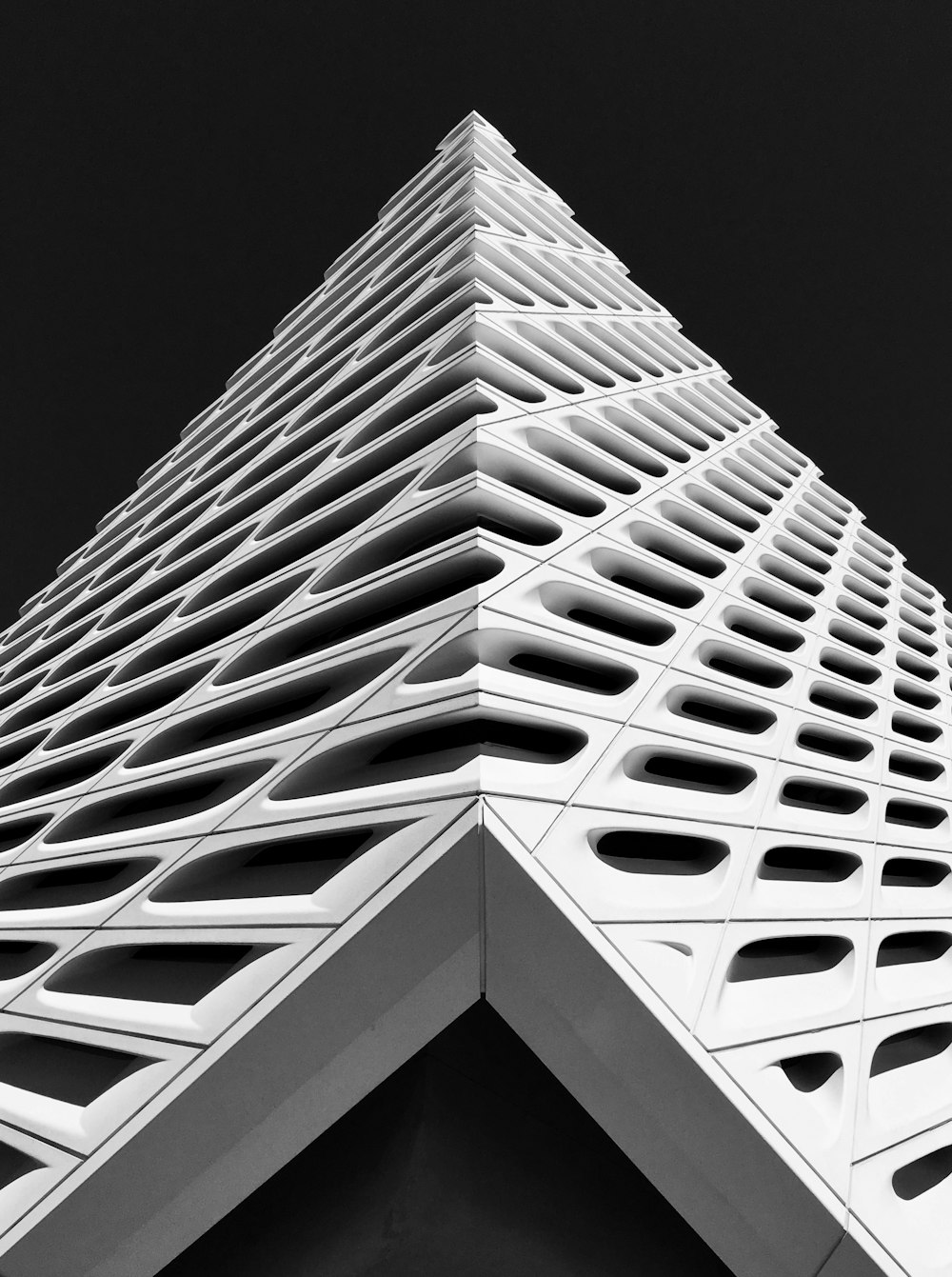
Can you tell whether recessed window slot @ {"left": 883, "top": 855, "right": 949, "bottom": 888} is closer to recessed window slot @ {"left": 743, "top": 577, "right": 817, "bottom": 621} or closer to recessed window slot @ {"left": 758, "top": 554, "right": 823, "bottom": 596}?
recessed window slot @ {"left": 743, "top": 577, "right": 817, "bottom": 621}

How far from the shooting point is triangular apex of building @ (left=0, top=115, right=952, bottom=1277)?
432cm

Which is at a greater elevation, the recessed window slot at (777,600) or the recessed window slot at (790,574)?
the recessed window slot at (790,574)

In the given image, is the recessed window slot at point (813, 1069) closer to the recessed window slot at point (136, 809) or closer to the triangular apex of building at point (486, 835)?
the triangular apex of building at point (486, 835)

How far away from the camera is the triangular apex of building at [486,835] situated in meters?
4.32

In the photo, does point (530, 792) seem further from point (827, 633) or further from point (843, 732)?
point (827, 633)

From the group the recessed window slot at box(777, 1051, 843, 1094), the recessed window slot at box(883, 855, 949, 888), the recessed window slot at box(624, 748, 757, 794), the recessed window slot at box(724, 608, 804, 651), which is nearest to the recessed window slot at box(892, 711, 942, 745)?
the recessed window slot at box(724, 608, 804, 651)

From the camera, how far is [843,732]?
9195mm

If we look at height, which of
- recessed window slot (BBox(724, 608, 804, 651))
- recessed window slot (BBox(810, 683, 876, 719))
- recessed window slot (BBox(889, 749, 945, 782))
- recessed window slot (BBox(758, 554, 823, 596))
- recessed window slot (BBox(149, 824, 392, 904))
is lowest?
recessed window slot (BBox(149, 824, 392, 904))

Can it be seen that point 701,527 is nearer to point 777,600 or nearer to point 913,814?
point 777,600

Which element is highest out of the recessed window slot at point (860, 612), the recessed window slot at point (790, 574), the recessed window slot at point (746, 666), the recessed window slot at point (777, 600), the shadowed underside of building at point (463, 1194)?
the recessed window slot at point (790, 574)

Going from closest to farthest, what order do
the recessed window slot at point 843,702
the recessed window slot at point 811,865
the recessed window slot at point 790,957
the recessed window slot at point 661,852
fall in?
1. the recessed window slot at point 661,852
2. the recessed window slot at point 790,957
3. the recessed window slot at point 811,865
4. the recessed window slot at point 843,702

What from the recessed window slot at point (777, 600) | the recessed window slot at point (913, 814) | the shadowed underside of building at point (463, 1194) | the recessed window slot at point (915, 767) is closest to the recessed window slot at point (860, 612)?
the recessed window slot at point (777, 600)

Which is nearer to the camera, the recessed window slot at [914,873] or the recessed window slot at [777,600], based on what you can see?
the recessed window slot at [914,873]

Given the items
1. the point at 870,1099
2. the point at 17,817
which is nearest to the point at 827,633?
the point at 870,1099
